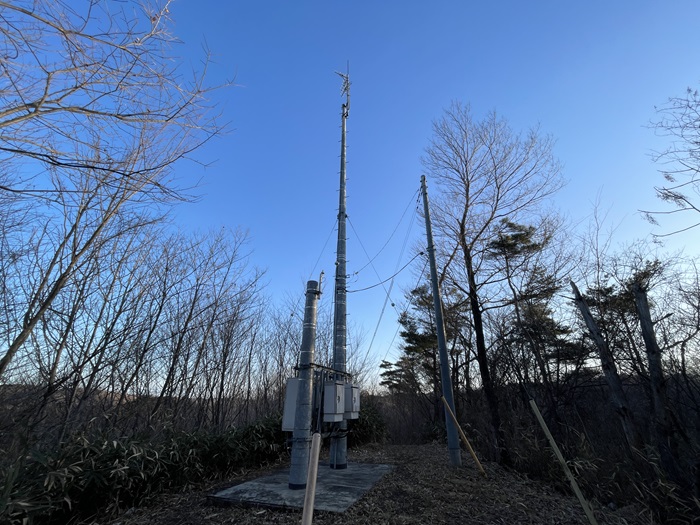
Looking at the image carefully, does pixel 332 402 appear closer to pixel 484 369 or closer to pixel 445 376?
pixel 445 376

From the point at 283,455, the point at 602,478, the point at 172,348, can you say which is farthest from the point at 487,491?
the point at 172,348

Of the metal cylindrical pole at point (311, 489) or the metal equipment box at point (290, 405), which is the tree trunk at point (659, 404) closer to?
the metal equipment box at point (290, 405)

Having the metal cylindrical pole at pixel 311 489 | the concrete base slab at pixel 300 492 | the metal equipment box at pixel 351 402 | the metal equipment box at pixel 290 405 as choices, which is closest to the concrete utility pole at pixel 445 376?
the concrete base slab at pixel 300 492

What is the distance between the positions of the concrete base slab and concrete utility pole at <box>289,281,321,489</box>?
0.25 meters

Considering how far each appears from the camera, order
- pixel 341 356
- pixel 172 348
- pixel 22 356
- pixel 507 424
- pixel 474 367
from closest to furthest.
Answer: pixel 22 356 → pixel 341 356 → pixel 172 348 → pixel 507 424 → pixel 474 367

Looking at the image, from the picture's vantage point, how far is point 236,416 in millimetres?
10703

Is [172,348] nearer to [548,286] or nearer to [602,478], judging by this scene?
[602,478]

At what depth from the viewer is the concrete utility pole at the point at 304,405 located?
17.2 ft

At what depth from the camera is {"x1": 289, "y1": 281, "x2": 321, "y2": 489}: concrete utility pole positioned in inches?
206

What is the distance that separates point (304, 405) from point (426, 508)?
2251mm

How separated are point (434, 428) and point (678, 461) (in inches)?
488

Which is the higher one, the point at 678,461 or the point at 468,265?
the point at 468,265

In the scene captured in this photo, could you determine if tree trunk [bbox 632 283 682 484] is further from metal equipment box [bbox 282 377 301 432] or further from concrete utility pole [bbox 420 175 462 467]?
metal equipment box [bbox 282 377 301 432]

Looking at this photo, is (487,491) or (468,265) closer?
(487,491)
